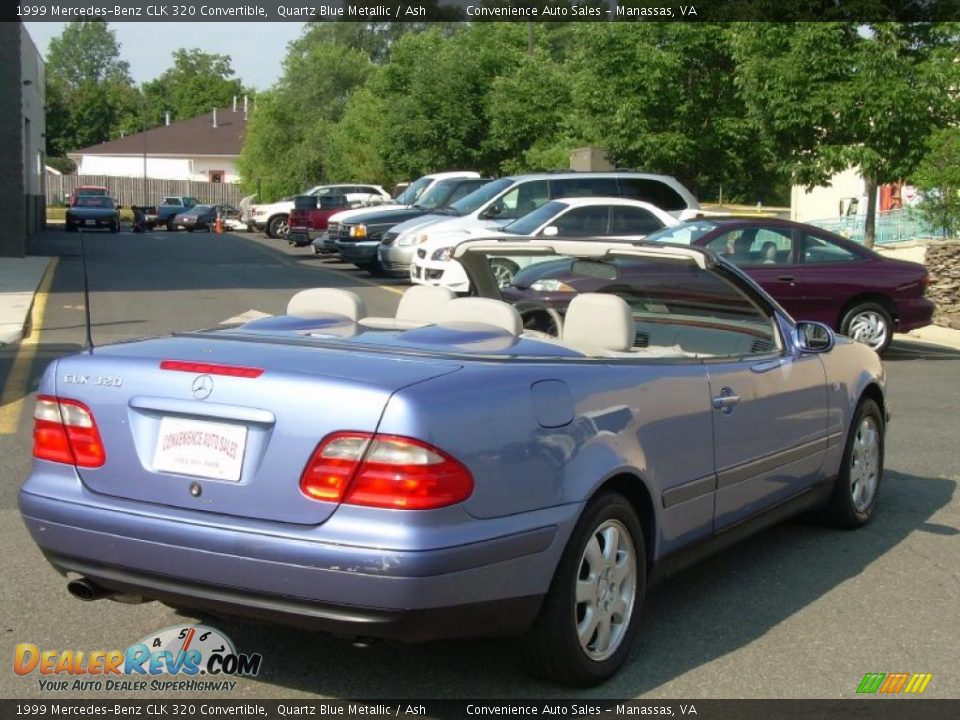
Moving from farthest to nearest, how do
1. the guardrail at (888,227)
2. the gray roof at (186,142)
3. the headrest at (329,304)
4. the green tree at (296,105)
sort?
the gray roof at (186,142)
the green tree at (296,105)
the guardrail at (888,227)
the headrest at (329,304)

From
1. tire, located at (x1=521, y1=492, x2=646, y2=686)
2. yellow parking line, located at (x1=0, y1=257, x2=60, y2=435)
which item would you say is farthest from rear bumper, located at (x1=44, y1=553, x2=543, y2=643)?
yellow parking line, located at (x1=0, y1=257, x2=60, y2=435)

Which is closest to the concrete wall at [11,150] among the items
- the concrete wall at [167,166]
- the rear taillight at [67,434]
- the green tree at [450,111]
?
the green tree at [450,111]

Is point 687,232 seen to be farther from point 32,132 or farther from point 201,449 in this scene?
point 32,132

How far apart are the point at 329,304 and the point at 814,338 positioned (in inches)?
96.0

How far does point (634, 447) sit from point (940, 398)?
8369 millimetres

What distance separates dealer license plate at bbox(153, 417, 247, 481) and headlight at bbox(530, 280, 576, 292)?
5225mm

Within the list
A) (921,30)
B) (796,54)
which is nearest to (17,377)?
(796,54)

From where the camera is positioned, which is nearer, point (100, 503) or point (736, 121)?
point (100, 503)

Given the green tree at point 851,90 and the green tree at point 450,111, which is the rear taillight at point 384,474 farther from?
the green tree at point 450,111

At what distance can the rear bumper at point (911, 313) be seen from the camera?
50.7 feet

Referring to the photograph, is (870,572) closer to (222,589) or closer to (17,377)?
(222,589)

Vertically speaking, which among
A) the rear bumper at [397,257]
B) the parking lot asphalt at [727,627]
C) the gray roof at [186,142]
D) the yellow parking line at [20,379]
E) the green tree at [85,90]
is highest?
the green tree at [85,90]

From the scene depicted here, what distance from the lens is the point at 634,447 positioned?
4.83 meters

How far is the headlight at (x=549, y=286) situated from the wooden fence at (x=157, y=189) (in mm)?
69831
